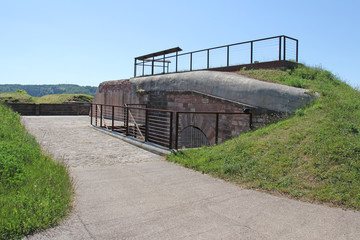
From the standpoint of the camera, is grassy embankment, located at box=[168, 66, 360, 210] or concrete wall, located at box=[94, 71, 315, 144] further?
concrete wall, located at box=[94, 71, 315, 144]

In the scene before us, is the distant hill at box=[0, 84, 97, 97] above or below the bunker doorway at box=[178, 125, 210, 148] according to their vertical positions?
above

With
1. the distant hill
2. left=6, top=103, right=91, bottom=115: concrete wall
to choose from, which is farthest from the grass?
the distant hill

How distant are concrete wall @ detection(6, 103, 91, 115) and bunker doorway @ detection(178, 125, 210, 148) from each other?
15.3 meters

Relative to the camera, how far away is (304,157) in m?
5.33

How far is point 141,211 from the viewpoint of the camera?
3777 millimetres

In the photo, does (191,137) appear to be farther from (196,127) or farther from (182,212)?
(182,212)

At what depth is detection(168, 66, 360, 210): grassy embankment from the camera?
4465 mm

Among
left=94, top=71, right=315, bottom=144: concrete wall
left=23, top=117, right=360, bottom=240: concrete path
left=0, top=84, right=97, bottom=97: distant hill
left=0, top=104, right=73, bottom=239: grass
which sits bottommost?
left=23, top=117, right=360, bottom=240: concrete path

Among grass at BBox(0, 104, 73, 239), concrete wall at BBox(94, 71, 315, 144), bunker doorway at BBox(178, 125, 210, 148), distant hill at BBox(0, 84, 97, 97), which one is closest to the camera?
grass at BBox(0, 104, 73, 239)

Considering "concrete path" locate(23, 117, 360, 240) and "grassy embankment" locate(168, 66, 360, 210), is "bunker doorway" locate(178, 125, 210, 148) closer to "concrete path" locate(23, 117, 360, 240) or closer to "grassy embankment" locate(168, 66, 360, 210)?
"grassy embankment" locate(168, 66, 360, 210)

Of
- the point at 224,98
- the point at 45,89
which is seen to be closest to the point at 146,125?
the point at 224,98

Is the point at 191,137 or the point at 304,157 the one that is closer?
the point at 304,157

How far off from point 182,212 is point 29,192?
6.51 feet

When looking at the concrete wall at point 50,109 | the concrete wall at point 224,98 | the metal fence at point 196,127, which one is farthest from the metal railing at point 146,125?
the concrete wall at point 50,109
